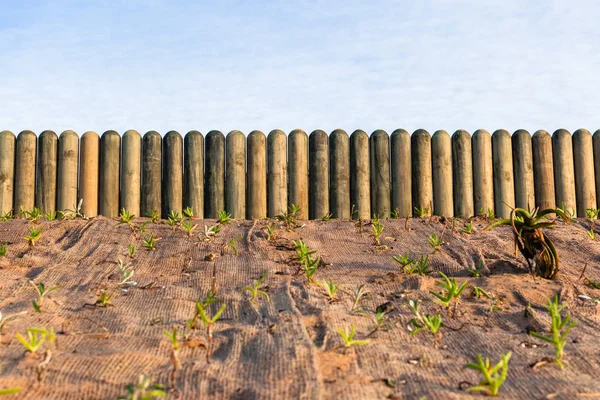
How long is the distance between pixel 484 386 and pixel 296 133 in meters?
5.25

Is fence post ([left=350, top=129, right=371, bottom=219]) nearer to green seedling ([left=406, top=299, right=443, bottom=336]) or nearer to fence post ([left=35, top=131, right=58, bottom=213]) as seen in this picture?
fence post ([left=35, top=131, right=58, bottom=213])

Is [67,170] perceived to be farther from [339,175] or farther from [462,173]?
[462,173]

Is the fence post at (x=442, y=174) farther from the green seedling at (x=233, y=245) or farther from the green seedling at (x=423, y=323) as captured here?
the green seedling at (x=423, y=323)

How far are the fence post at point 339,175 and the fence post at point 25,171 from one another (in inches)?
132

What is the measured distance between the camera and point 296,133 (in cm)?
679

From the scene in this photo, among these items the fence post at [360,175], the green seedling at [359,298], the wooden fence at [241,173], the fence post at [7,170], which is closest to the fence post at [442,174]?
the wooden fence at [241,173]

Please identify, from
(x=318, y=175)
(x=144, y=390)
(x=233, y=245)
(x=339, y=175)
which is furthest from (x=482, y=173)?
(x=144, y=390)

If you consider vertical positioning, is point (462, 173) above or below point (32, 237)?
above

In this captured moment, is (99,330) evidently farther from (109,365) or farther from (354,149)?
(354,149)

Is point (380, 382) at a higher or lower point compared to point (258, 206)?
lower

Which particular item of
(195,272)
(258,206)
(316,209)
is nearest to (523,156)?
(316,209)

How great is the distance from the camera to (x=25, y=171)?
6758 mm

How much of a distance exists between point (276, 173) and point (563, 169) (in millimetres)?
3461

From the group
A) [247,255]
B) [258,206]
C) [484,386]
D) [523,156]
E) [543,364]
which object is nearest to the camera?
[484,386]
